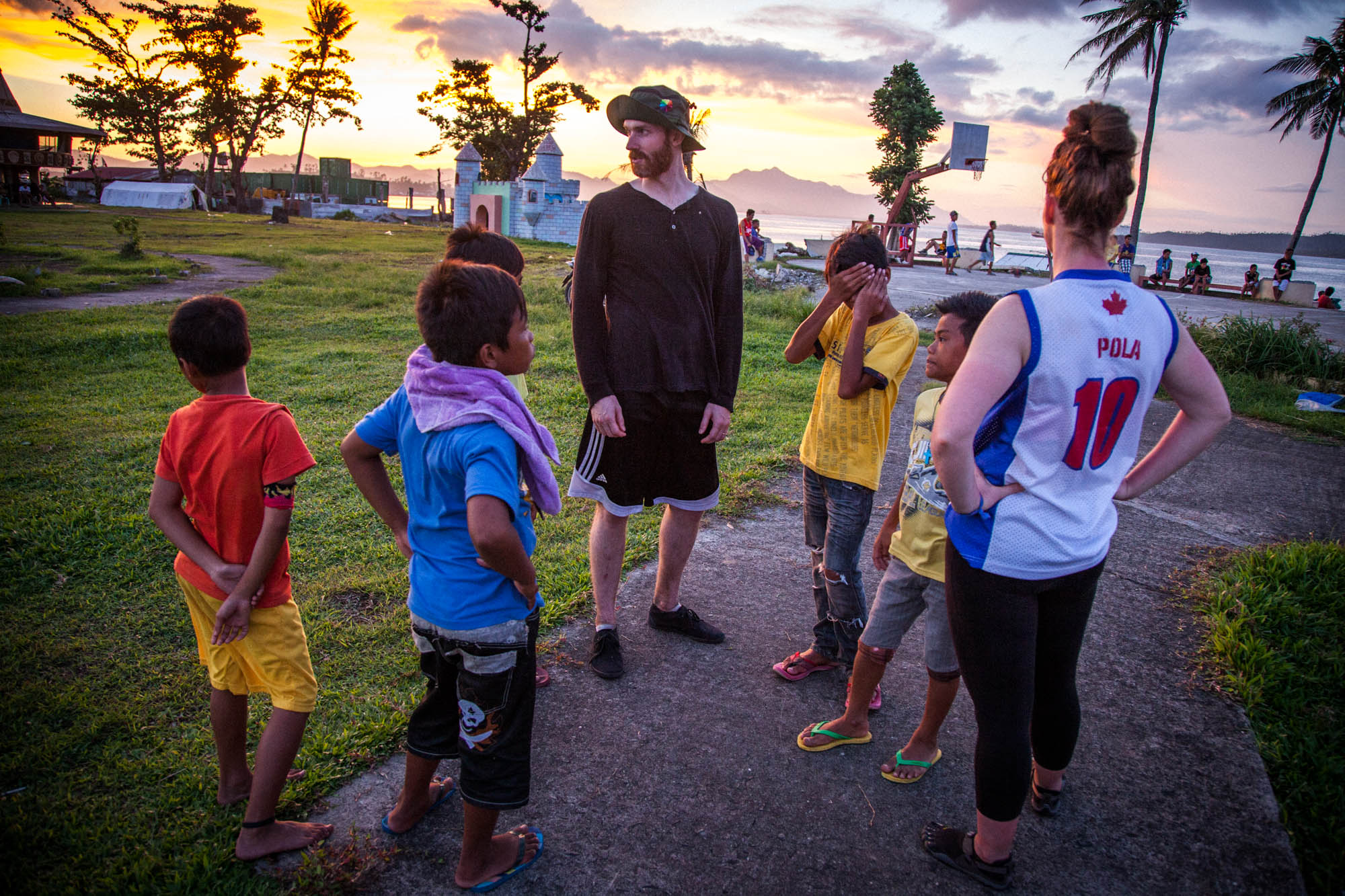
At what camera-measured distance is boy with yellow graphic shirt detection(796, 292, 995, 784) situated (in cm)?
231

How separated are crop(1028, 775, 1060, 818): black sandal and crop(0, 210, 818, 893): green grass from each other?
6.58 feet

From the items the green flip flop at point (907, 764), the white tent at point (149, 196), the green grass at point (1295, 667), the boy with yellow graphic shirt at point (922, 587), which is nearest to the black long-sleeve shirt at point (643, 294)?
the boy with yellow graphic shirt at point (922, 587)

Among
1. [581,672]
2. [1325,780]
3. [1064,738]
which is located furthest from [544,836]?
[1325,780]

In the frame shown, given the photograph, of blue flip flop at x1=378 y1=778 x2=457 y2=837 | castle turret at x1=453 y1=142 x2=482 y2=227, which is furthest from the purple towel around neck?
castle turret at x1=453 y1=142 x2=482 y2=227

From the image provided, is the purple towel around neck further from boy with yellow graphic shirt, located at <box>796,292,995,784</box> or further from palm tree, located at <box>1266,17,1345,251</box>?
palm tree, located at <box>1266,17,1345,251</box>

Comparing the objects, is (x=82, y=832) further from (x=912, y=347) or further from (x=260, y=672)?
(x=912, y=347)

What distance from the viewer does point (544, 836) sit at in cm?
216

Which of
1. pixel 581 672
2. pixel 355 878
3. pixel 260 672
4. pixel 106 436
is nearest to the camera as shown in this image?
pixel 355 878

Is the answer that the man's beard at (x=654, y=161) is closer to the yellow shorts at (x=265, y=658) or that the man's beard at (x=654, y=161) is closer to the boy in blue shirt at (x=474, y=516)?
the boy in blue shirt at (x=474, y=516)

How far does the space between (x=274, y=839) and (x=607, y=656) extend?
1.29 m

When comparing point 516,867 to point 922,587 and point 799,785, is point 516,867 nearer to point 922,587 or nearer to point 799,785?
point 799,785

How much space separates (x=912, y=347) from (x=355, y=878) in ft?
8.13

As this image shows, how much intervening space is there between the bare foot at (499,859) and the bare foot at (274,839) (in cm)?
44

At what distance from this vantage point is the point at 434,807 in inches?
88.6
